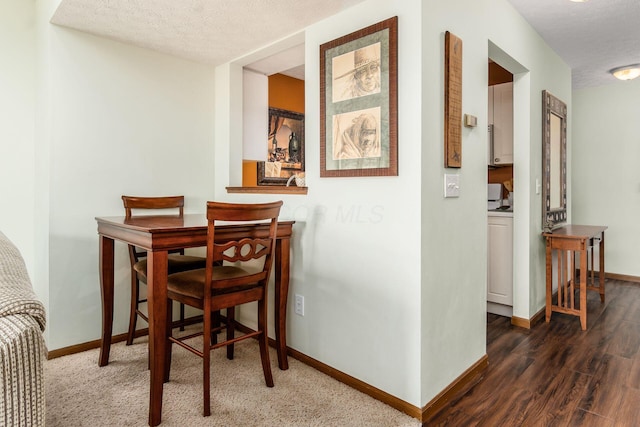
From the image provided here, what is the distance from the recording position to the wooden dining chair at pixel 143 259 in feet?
7.76

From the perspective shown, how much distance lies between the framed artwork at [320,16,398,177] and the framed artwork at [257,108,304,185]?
1.72 meters

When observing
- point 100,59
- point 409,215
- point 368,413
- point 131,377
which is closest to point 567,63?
point 409,215

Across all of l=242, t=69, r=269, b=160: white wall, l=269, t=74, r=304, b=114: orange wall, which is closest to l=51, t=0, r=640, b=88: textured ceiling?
l=242, t=69, r=269, b=160: white wall

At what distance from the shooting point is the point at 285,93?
3.99 m

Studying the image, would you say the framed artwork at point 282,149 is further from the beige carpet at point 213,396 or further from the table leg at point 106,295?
the beige carpet at point 213,396

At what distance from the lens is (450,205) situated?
6.37ft

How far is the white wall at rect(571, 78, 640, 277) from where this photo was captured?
4.37 metres

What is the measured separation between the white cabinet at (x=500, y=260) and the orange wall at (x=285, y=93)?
87.6 inches

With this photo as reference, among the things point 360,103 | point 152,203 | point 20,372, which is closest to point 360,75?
point 360,103

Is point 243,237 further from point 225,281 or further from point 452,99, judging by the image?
point 452,99

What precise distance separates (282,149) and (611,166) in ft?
12.5

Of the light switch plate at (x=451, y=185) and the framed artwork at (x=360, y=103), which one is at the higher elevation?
the framed artwork at (x=360, y=103)

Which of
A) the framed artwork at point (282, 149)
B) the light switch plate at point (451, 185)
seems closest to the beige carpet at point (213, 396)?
the light switch plate at point (451, 185)

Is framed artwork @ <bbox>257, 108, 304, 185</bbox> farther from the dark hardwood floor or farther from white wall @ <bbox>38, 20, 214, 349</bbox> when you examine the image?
the dark hardwood floor
